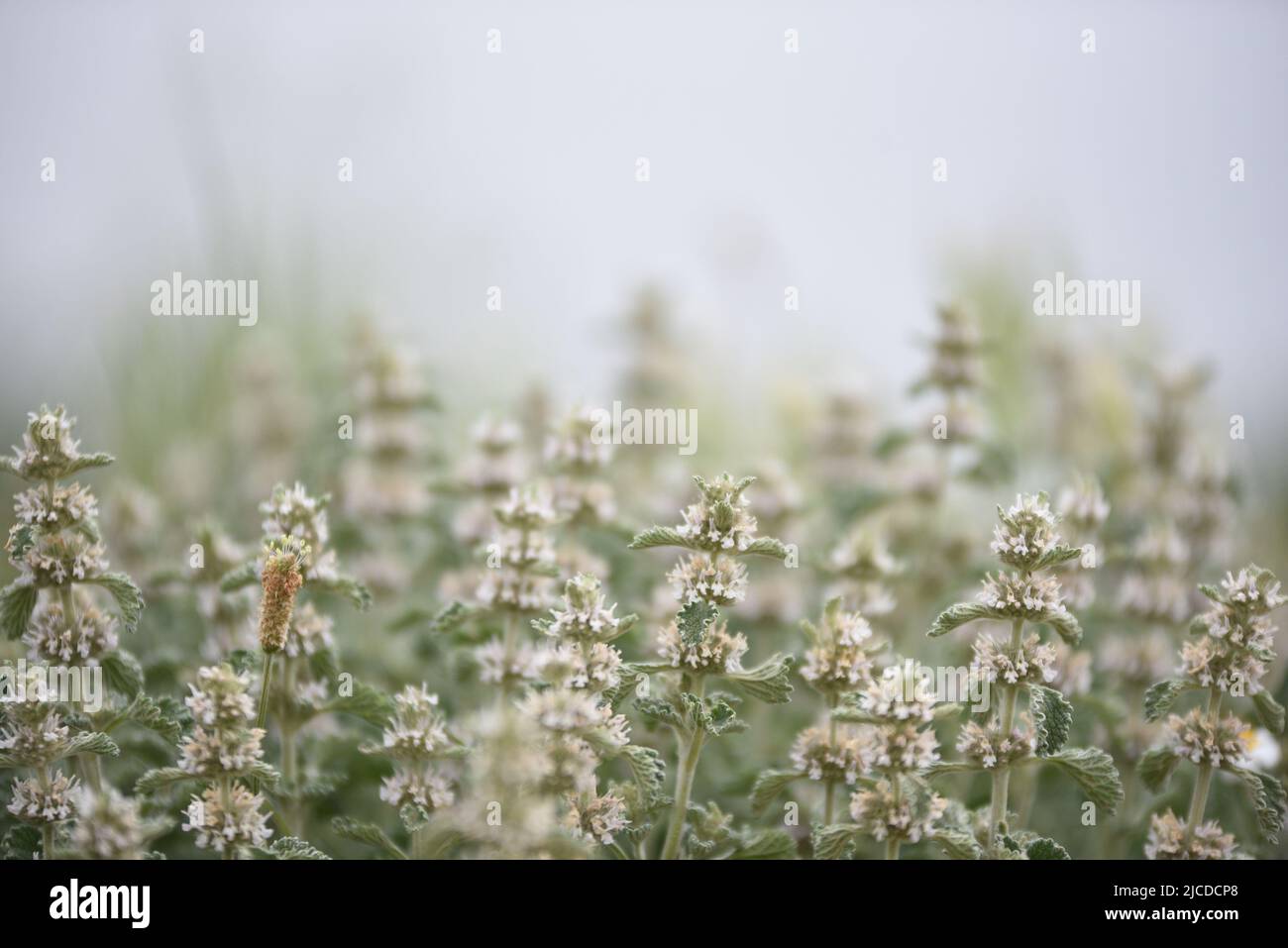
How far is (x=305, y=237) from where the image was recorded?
13.3ft

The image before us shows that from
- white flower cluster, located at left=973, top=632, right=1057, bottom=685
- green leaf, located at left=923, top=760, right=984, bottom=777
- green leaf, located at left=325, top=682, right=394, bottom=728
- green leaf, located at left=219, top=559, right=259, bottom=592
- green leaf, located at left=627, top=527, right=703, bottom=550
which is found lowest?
green leaf, located at left=923, top=760, right=984, bottom=777

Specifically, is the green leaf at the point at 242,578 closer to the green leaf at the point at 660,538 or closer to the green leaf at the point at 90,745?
the green leaf at the point at 90,745

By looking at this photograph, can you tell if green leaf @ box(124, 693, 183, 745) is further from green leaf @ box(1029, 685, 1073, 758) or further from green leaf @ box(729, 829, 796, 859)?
green leaf @ box(1029, 685, 1073, 758)

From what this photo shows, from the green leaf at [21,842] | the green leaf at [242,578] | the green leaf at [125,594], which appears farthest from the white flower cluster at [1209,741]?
the green leaf at [21,842]

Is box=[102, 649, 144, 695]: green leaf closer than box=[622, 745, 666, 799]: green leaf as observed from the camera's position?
No

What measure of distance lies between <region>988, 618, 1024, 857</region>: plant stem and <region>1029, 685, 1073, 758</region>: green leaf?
0.07 metres

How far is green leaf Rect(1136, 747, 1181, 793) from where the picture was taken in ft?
6.13

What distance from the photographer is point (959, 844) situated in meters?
1.71

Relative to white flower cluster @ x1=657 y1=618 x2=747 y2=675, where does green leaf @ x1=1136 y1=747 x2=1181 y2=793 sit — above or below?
below

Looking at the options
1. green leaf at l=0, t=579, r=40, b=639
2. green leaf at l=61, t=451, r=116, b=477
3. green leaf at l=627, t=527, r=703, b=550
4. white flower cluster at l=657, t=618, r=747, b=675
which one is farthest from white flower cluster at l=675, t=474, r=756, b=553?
green leaf at l=0, t=579, r=40, b=639

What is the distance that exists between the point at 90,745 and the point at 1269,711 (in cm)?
174

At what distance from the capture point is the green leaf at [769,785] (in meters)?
1.81

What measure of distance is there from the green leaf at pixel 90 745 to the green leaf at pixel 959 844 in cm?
120
